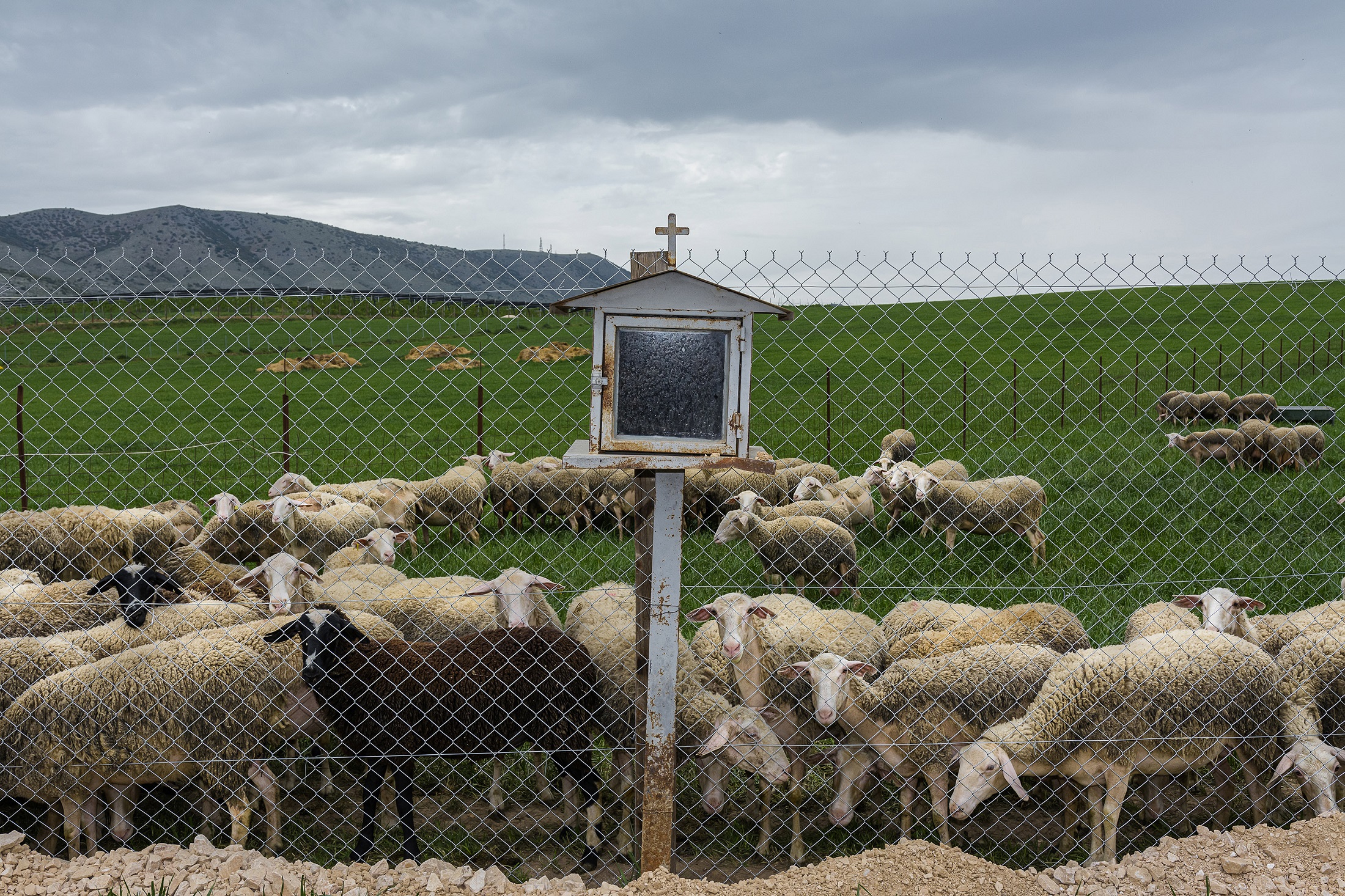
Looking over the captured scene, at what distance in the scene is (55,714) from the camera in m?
4.16

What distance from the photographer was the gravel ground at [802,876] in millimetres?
3566

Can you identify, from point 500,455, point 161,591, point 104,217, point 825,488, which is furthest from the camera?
point 104,217

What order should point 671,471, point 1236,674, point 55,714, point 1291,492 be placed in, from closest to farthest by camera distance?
1. point 671,471
2. point 55,714
3. point 1236,674
4. point 1291,492

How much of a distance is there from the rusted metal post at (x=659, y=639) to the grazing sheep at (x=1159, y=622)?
3.16 m

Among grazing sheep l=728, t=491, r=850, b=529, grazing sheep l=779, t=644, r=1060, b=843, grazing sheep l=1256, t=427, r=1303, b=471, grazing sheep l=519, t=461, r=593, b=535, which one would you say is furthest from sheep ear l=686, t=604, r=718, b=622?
grazing sheep l=1256, t=427, r=1303, b=471

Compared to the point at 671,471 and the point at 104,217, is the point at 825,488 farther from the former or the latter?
the point at 104,217

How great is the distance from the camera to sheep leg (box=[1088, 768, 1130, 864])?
427 centimetres

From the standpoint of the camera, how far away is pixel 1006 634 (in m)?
5.39

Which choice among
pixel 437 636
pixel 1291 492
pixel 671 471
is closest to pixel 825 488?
pixel 437 636

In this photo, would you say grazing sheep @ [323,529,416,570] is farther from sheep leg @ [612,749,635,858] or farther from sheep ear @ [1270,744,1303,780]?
sheep ear @ [1270,744,1303,780]

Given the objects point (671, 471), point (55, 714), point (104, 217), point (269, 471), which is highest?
point (104, 217)

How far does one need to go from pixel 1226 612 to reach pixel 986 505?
17.5 ft

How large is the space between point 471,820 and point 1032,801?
2848 mm

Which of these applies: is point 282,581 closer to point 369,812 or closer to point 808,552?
point 369,812
